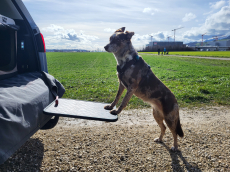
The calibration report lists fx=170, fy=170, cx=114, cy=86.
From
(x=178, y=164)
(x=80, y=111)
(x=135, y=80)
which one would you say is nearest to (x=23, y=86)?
(x=80, y=111)

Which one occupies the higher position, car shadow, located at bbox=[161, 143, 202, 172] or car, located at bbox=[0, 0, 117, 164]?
car, located at bbox=[0, 0, 117, 164]

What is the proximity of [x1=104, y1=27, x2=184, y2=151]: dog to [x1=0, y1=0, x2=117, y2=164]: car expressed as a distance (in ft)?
2.28

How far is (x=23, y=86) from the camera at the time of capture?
297 centimetres

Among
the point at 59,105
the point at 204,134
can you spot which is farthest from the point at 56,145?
the point at 204,134

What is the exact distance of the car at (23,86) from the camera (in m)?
2.18

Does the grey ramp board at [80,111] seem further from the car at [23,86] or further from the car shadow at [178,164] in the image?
the car shadow at [178,164]

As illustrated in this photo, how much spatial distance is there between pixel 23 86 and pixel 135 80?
6.54ft

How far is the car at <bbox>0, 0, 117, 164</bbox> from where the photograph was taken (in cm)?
218

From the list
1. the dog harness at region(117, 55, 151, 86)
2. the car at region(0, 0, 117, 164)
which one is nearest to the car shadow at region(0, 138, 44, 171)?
the car at region(0, 0, 117, 164)

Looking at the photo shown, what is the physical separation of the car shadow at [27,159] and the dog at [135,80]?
5.73ft

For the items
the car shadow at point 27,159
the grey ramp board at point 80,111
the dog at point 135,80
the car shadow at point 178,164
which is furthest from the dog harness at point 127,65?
the car shadow at point 27,159

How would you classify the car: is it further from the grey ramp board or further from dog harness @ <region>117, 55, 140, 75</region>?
dog harness @ <region>117, 55, 140, 75</region>

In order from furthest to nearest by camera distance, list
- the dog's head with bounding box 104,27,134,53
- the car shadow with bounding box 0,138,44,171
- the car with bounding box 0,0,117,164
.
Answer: the car shadow with bounding box 0,138,44,171, the dog's head with bounding box 104,27,134,53, the car with bounding box 0,0,117,164

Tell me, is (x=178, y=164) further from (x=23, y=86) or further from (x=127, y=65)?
(x=23, y=86)
